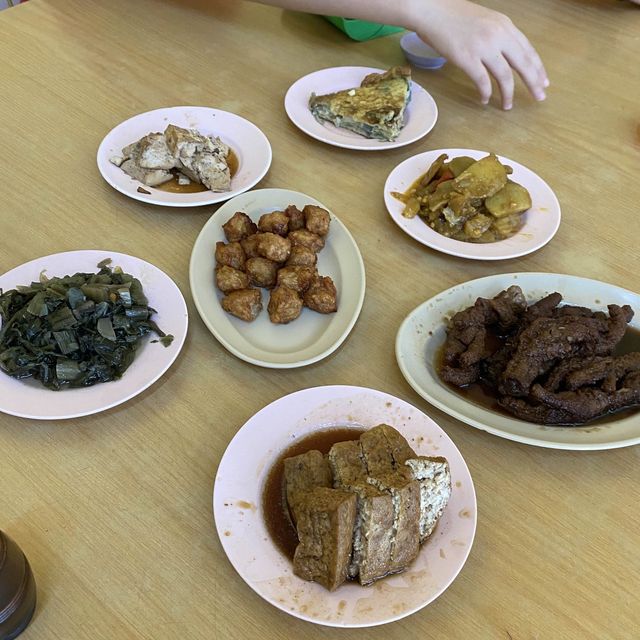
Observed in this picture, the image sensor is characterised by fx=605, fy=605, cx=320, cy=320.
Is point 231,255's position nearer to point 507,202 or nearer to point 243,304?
point 243,304

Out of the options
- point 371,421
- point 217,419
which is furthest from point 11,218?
point 371,421

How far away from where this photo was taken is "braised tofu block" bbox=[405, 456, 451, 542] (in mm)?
1044

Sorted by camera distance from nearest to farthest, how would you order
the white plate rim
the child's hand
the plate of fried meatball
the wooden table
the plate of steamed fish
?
1. the wooden table
2. the plate of fried meatball
3. the plate of steamed fish
4. the white plate rim
5. the child's hand

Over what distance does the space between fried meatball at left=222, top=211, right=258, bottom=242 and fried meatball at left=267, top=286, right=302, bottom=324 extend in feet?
0.68

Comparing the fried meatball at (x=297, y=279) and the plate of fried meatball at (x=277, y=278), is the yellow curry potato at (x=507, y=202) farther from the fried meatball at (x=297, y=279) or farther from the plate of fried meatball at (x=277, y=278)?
the fried meatball at (x=297, y=279)

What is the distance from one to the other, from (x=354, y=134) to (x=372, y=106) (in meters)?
0.11

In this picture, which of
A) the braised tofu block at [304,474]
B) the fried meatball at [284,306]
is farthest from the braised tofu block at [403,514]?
the fried meatball at [284,306]

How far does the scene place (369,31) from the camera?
2.33 m

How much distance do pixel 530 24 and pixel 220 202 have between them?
171 centimetres

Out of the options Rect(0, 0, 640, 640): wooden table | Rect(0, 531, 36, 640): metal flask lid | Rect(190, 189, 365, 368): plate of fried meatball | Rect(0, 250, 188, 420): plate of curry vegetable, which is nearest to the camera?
Rect(0, 531, 36, 640): metal flask lid

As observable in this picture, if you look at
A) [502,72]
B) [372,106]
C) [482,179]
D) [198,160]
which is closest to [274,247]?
[198,160]

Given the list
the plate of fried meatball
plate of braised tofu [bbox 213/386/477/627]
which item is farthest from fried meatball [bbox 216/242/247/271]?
plate of braised tofu [bbox 213/386/477/627]

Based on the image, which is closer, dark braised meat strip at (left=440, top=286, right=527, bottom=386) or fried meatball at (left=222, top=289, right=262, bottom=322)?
dark braised meat strip at (left=440, top=286, right=527, bottom=386)

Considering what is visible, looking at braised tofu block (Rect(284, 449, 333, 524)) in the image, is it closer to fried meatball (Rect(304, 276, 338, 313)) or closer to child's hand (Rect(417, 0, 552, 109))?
fried meatball (Rect(304, 276, 338, 313))
